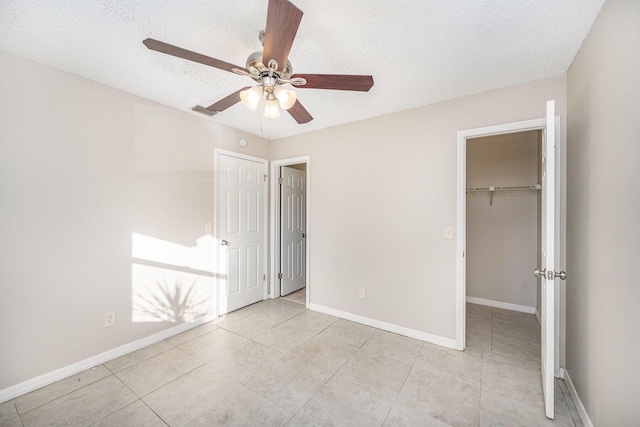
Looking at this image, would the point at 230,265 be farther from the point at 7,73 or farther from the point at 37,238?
the point at 7,73

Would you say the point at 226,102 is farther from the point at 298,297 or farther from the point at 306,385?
the point at 298,297

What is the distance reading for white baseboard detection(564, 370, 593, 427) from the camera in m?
1.52

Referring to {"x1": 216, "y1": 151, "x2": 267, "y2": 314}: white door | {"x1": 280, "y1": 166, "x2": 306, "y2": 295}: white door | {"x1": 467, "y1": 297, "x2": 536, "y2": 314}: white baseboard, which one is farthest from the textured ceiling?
{"x1": 467, "y1": 297, "x2": 536, "y2": 314}: white baseboard

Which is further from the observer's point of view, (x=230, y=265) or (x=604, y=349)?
(x=230, y=265)

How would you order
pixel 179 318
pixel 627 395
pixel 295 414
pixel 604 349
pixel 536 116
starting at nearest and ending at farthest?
pixel 627 395
pixel 604 349
pixel 295 414
pixel 536 116
pixel 179 318

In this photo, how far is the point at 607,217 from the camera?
1.33 m

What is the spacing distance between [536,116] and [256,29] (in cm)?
230

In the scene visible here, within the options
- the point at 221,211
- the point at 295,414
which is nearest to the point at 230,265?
the point at 221,211

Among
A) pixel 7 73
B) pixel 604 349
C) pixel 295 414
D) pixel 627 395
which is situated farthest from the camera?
pixel 7 73

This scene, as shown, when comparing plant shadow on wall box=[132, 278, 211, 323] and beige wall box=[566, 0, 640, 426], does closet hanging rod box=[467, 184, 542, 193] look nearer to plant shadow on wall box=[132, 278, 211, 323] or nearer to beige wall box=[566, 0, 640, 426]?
beige wall box=[566, 0, 640, 426]

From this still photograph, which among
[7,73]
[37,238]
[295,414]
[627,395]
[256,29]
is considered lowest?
[295,414]

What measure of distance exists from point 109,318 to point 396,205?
2.97 metres

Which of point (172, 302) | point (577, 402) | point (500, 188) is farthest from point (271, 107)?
point (500, 188)

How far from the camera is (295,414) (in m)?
1.64
